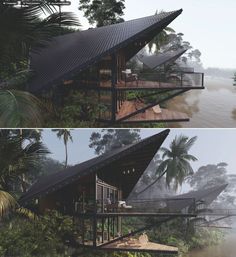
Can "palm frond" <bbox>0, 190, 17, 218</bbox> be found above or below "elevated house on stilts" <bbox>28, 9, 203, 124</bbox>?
below

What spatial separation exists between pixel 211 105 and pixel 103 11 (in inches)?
282

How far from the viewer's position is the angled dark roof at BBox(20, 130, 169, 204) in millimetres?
6710

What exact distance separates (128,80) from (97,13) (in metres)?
9.21

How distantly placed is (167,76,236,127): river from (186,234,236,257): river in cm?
746

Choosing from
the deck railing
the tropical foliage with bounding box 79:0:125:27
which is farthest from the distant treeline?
the deck railing

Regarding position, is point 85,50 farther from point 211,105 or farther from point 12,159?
point 211,105

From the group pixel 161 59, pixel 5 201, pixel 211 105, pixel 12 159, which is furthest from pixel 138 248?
pixel 161 59

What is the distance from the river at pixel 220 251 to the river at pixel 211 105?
24.5 ft

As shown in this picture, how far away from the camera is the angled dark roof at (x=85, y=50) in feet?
23.2

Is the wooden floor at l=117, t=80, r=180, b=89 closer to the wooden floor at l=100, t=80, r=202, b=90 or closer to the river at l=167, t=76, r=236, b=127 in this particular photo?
the wooden floor at l=100, t=80, r=202, b=90

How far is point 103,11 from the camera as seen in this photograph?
16953 mm

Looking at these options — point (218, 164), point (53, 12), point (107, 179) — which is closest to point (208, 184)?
point (218, 164)

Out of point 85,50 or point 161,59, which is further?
point 161,59

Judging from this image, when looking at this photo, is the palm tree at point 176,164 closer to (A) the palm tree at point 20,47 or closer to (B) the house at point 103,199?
(B) the house at point 103,199
